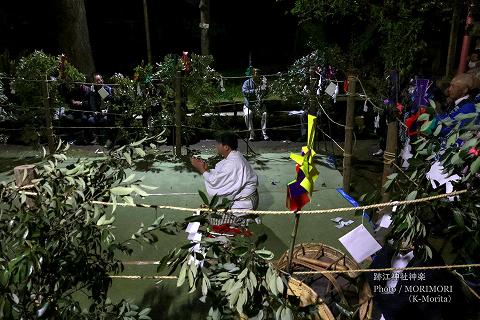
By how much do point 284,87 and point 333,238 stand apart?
13.5 feet

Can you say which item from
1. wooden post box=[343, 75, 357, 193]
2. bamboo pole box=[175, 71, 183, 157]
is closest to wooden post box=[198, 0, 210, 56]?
bamboo pole box=[175, 71, 183, 157]

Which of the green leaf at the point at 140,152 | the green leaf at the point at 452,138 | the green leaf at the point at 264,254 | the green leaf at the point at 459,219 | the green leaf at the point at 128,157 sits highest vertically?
the green leaf at the point at 452,138

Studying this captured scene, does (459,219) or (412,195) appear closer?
(459,219)

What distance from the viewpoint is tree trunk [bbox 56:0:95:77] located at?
10820 mm

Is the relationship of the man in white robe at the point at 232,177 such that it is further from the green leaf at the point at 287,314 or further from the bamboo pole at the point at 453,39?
the bamboo pole at the point at 453,39

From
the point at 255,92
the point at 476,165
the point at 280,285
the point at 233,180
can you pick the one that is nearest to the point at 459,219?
the point at 476,165

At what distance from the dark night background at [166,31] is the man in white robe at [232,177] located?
1458 cm

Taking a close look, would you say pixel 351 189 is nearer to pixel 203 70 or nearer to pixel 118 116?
pixel 203 70

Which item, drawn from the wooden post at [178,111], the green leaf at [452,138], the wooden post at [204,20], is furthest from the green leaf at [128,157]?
the wooden post at [204,20]

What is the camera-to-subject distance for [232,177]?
163 inches

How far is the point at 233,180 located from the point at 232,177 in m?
0.03

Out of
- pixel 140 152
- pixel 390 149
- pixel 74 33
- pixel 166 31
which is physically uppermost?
pixel 166 31

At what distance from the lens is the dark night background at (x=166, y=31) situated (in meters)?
17.4

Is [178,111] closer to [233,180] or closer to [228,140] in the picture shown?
[228,140]
